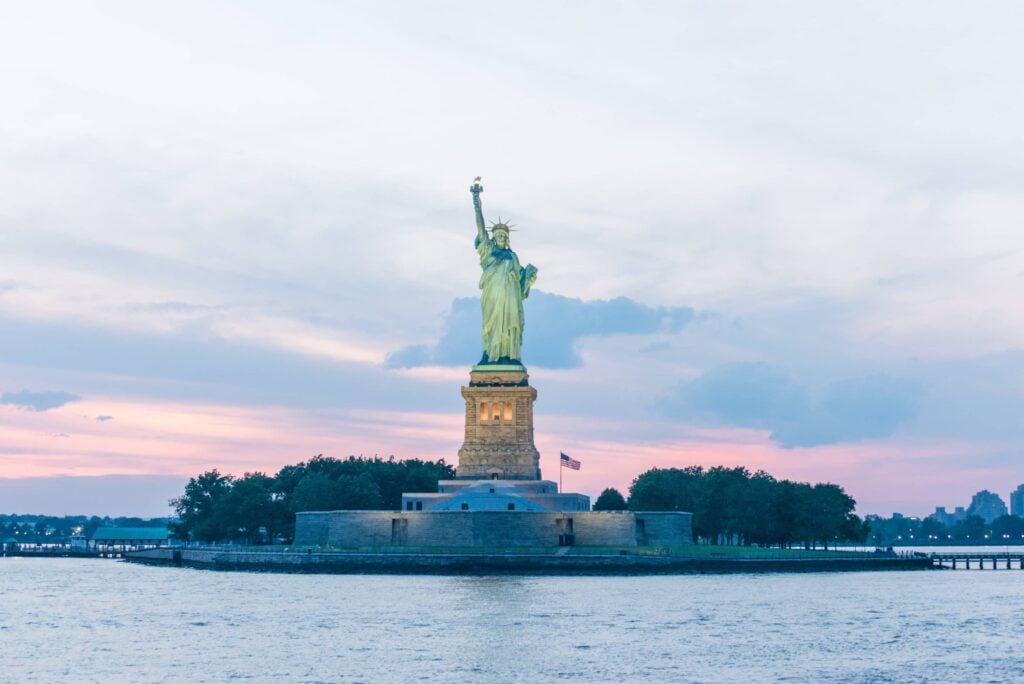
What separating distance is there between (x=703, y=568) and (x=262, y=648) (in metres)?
49.4

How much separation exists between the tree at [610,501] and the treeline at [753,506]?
4.11 meters

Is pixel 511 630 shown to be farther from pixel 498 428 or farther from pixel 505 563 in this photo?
pixel 498 428

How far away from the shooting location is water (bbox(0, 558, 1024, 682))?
53.2 metres

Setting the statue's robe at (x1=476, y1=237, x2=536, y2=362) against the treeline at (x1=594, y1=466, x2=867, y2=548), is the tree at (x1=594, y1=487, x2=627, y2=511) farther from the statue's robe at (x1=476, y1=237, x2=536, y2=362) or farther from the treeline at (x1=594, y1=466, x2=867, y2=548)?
the statue's robe at (x1=476, y1=237, x2=536, y2=362)

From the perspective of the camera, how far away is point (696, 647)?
5975 cm

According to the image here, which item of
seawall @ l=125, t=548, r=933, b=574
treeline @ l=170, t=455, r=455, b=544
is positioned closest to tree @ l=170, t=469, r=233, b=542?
treeline @ l=170, t=455, r=455, b=544

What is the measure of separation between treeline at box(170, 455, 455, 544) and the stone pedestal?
15049 millimetres

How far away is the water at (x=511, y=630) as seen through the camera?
5319 centimetres

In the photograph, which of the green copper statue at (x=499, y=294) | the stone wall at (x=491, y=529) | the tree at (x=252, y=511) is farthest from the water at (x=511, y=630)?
the tree at (x=252, y=511)

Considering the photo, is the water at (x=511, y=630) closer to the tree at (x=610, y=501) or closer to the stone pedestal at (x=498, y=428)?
the stone pedestal at (x=498, y=428)

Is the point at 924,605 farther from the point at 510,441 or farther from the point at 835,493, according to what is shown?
the point at 835,493

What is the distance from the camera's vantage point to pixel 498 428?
111m

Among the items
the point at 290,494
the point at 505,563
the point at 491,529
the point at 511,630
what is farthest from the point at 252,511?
the point at 511,630

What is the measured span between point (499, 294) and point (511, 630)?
51.4 m
